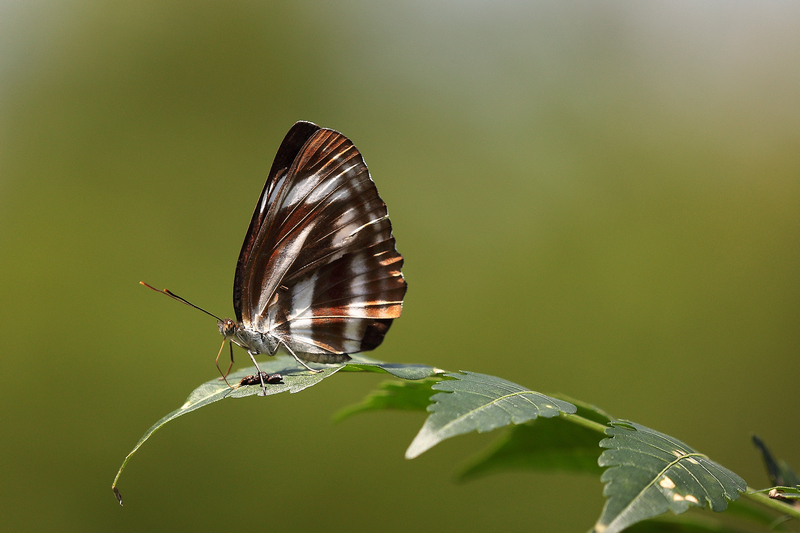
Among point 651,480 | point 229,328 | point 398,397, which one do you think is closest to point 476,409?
point 651,480

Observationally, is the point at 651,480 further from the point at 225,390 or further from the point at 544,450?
the point at 225,390

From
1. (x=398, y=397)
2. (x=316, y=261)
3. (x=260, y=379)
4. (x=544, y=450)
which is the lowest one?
(x=544, y=450)

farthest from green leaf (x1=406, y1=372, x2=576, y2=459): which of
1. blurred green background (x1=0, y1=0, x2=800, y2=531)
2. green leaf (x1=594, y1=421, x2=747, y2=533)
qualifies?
blurred green background (x1=0, y1=0, x2=800, y2=531)

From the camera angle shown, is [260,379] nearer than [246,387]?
No

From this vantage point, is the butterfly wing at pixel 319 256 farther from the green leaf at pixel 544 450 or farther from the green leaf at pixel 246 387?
the green leaf at pixel 544 450

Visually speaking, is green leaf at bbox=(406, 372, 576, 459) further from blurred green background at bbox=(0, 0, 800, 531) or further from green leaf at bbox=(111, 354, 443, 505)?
blurred green background at bbox=(0, 0, 800, 531)

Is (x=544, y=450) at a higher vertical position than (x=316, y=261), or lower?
lower
